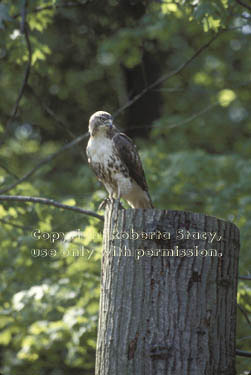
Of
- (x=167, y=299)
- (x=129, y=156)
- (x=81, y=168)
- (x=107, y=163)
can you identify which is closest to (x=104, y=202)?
(x=107, y=163)

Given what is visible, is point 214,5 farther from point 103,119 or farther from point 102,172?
point 102,172

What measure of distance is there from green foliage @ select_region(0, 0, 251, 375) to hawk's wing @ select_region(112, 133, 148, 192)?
1.97 feet

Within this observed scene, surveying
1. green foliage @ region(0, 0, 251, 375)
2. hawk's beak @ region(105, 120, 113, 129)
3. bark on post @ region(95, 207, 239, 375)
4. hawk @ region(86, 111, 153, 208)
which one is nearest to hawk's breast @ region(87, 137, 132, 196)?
hawk @ region(86, 111, 153, 208)

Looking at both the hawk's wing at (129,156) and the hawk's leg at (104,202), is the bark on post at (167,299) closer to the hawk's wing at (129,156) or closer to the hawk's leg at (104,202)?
the hawk's leg at (104,202)

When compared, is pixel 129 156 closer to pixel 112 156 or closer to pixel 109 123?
pixel 112 156

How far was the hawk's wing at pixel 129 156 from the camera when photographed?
4754mm

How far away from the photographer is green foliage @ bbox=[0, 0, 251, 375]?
559 centimetres

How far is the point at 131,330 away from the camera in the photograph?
2.42m

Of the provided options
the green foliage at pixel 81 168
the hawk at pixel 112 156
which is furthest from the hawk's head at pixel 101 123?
the green foliage at pixel 81 168

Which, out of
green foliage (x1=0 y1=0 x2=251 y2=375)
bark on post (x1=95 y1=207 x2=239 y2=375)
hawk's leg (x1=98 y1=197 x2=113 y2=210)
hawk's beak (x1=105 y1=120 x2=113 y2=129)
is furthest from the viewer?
green foliage (x1=0 y1=0 x2=251 y2=375)

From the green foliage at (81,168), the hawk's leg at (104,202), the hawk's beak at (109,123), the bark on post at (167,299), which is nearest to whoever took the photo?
the bark on post at (167,299)

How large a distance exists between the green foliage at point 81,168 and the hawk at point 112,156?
518mm

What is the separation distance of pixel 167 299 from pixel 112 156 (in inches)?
97.2

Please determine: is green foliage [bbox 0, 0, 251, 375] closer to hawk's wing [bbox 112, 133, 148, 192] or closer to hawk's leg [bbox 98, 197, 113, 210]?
hawk's leg [bbox 98, 197, 113, 210]
